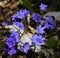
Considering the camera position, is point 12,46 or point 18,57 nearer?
point 12,46

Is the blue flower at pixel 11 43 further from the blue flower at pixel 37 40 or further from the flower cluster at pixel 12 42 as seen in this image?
the blue flower at pixel 37 40

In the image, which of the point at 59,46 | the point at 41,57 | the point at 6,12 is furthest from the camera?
the point at 6,12

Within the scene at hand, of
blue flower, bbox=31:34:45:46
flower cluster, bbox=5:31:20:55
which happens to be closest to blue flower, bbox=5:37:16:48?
flower cluster, bbox=5:31:20:55

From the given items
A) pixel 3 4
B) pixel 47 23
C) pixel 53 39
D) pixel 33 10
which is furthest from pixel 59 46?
pixel 3 4

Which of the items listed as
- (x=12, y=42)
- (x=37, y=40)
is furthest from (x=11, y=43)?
(x=37, y=40)

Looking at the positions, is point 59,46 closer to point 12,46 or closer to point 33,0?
point 12,46

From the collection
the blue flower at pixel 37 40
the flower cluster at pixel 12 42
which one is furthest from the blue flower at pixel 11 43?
the blue flower at pixel 37 40

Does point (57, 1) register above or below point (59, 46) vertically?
above

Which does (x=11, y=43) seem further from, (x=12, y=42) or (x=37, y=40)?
(x=37, y=40)

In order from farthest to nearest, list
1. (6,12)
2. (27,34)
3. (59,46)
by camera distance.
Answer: (6,12), (27,34), (59,46)

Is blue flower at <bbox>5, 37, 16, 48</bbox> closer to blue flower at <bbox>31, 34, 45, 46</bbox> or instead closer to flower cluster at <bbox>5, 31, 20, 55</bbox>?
flower cluster at <bbox>5, 31, 20, 55</bbox>
